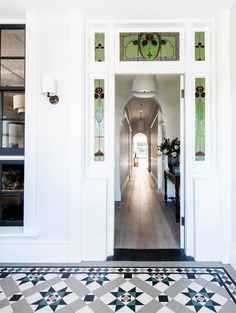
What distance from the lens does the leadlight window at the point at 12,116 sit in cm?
279

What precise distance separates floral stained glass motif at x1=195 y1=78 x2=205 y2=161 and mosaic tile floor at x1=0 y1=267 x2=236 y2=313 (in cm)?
129

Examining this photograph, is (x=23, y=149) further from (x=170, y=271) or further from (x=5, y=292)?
(x=170, y=271)

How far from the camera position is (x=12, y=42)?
283 centimetres

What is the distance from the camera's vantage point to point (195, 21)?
8.91 feet

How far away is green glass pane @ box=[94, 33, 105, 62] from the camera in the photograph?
9.21 ft

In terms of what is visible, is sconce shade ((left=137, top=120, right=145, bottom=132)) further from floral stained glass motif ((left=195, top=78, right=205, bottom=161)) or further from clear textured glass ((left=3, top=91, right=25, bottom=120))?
clear textured glass ((left=3, top=91, right=25, bottom=120))

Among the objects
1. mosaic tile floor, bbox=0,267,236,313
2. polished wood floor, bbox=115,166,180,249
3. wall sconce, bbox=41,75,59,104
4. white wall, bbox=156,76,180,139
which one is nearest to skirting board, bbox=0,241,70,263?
mosaic tile floor, bbox=0,267,236,313

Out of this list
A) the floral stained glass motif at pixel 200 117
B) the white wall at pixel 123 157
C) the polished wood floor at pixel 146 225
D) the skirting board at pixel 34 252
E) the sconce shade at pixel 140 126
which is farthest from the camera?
the sconce shade at pixel 140 126

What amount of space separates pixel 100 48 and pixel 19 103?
44.6 inches

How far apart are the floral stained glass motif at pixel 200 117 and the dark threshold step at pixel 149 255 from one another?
1.15 m

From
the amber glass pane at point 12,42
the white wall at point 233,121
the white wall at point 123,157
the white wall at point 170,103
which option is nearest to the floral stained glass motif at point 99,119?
the amber glass pane at point 12,42

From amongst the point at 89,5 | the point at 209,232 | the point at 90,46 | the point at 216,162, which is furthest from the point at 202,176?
the point at 89,5

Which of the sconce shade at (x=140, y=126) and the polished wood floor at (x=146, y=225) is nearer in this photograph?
the polished wood floor at (x=146, y=225)

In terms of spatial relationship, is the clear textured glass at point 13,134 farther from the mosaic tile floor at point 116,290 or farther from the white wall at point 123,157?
the white wall at point 123,157
